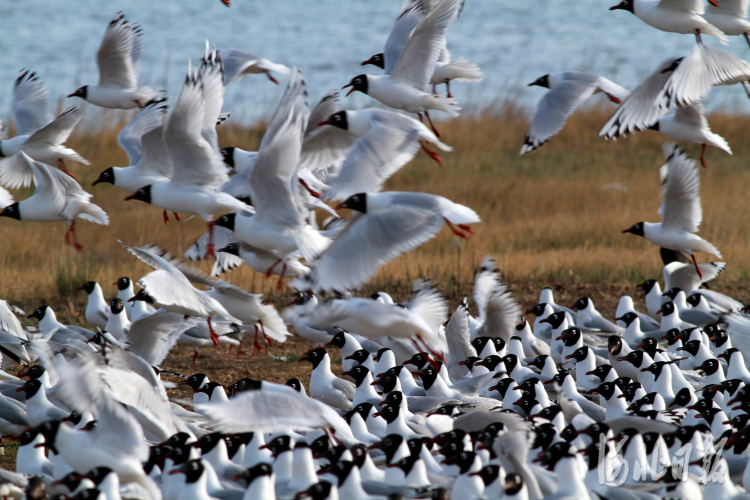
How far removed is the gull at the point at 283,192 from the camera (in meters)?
4.72

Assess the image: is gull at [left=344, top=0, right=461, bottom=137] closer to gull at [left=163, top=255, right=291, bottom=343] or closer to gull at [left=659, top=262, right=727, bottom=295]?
gull at [left=163, top=255, right=291, bottom=343]

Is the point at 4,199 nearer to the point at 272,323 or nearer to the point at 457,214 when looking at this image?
the point at 272,323

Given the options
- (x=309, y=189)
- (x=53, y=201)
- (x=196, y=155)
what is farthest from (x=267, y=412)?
(x=53, y=201)

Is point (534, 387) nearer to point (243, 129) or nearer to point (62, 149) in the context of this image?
point (62, 149)

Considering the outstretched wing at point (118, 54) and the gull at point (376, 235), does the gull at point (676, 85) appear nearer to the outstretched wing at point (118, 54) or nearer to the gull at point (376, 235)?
the gull at point (376, 235)

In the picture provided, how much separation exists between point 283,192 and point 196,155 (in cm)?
70

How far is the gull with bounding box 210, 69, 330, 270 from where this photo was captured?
4723 mm

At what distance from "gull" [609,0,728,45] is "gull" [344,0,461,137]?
4.78ft

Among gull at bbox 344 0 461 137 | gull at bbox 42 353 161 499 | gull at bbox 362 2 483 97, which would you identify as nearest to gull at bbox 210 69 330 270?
gull at bbox 344 0 461 137

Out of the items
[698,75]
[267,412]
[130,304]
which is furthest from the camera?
[130,304]

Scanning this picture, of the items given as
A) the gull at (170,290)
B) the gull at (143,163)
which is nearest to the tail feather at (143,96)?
the gull at (143,163)

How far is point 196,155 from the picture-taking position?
17.4ft

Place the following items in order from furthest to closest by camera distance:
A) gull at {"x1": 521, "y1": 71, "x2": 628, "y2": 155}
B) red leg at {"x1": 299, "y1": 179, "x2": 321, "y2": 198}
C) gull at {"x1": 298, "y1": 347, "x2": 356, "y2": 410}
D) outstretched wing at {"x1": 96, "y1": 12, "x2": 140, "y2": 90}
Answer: gull at {"x1": 521, "y1": 71, "x2": 628, "y2": 155} → outstretched wing at {"x1": 96, "y1": 12, "x2": 140, "y2": 90} → red leg at {"x1": 299, "y1": 179, "x2": 321, "y2": 198} → gull at {"x1": 298, "y1": 347, "x2": 356, "y2": 410}

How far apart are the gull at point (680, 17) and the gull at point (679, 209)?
1.05 m
